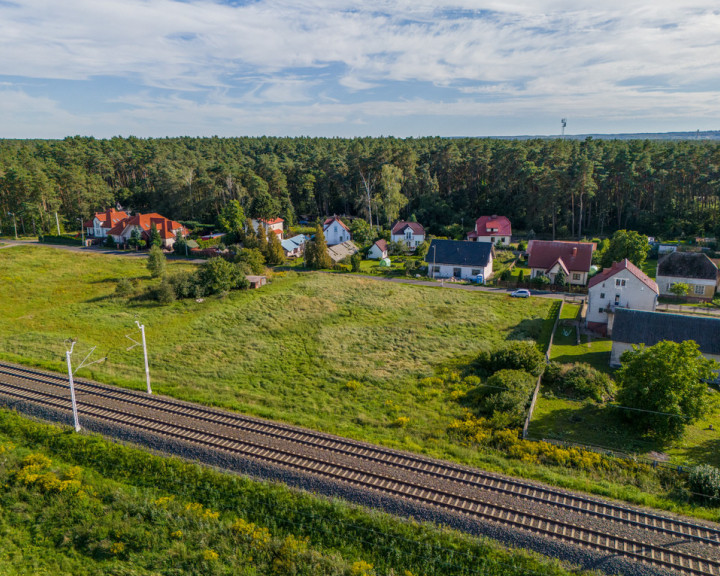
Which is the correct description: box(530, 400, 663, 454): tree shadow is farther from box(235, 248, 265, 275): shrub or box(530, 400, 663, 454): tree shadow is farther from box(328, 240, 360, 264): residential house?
box(328, 240, 360, 264): residential house

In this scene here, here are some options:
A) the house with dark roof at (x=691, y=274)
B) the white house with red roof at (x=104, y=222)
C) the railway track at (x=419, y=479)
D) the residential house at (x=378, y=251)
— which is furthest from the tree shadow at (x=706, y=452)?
the white house with red roof at (x=104, y=222)

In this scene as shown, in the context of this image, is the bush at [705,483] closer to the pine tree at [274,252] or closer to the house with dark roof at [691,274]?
the house with dark roof at [691,274]

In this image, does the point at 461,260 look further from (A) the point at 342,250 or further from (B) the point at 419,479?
(B) the point at 419,479

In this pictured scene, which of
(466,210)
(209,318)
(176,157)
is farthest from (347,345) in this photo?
(176,157)

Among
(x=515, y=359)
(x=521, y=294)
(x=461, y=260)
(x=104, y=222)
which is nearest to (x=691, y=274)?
(x=521, y=294)

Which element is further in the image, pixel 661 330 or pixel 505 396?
pixel 661 330

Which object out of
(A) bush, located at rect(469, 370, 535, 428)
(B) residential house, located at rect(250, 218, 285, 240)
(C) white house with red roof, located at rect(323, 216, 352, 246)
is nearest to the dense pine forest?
(B) residential house, located at rect(250, 218, 285, 240)
